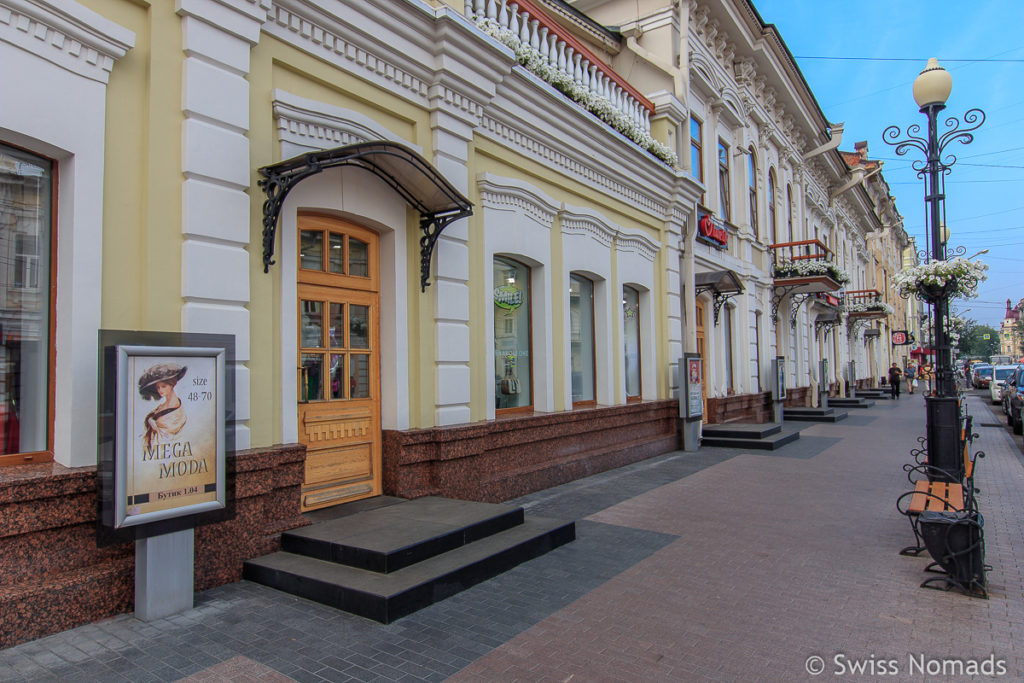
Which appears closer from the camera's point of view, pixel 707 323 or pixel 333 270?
pixel 333 270

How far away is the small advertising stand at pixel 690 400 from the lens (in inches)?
492

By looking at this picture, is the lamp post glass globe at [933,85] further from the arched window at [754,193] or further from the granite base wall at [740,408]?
the arched window at [754,193]

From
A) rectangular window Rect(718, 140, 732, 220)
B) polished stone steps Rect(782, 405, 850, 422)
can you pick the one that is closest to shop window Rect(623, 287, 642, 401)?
rectangular window Rect(718, 140, 732, 220)

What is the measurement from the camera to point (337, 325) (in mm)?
6312

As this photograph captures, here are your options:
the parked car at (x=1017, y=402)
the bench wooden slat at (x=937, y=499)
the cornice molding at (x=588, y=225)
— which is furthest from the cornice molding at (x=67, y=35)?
the parked car at (x=1017, y=402)

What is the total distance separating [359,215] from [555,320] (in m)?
3.98

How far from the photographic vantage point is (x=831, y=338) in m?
29.3

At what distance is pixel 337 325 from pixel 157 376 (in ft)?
7.69

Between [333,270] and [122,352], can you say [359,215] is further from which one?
[122,352]

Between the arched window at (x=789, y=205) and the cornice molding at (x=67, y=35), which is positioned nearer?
the cornice molding at (x=67, y=35)

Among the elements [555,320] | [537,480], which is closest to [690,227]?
[555,320]

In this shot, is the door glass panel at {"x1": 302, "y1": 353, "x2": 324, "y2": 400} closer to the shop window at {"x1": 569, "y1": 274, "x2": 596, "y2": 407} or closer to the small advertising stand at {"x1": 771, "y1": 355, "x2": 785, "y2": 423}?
the shop window at {"x1": 569, "y1": 274, "x2": 596, "y2": 407}

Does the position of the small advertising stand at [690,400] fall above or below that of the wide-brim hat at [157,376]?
below

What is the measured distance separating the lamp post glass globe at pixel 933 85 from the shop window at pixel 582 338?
5.24m
